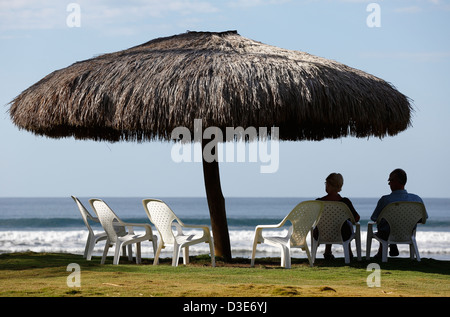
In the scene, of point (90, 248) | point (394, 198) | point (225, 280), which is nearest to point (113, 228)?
point (90, 248)

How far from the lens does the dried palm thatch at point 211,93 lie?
6.48 metres

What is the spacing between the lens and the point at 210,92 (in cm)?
648

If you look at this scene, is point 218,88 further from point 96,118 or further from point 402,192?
point 402,192

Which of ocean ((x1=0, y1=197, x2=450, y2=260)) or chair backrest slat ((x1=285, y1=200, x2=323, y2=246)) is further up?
chair backrest slat ((x1=285, y1=200, x2=323, y2=246))

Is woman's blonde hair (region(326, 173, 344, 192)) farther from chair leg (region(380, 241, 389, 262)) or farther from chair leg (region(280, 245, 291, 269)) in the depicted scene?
chair leg (region(280, 245, 291, 269))

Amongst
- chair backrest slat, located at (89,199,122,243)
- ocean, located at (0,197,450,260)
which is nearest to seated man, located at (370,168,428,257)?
chair backrest slat, located at (89,199,122,243)

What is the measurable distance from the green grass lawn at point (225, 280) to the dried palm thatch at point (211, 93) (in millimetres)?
1470

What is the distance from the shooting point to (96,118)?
22.3 feet

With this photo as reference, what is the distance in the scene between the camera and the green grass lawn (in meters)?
5.02
